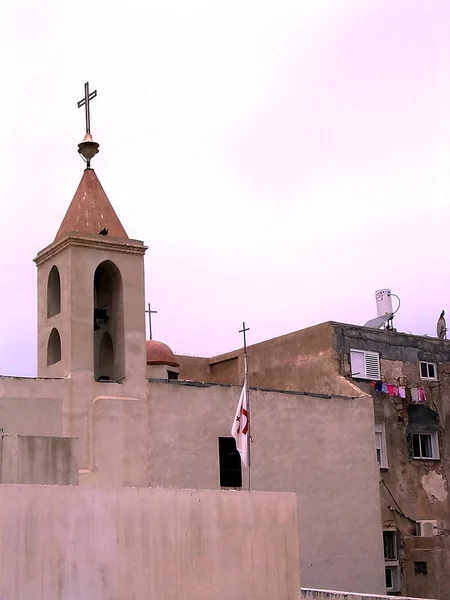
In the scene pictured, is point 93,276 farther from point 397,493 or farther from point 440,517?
point 440,517

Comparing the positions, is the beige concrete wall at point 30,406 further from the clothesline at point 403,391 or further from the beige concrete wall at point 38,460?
the clothesline at point 403,391

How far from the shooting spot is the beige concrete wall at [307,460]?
72.1ft

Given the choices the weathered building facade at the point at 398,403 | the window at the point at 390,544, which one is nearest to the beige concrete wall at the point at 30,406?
the weathered building facade at the point at 398,403

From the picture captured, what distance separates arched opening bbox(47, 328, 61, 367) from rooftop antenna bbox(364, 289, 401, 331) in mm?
12144

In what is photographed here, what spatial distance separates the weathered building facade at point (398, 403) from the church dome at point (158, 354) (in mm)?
3300

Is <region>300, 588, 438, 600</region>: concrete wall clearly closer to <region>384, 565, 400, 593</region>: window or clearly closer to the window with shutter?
<region>384, 565, 400, 593</region>: window

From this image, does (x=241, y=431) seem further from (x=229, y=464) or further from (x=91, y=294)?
(x=91, y=294)

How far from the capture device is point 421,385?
29859mm

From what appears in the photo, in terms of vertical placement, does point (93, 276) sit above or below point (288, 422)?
above

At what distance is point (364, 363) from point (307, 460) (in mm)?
5067

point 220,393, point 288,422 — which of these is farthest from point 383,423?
point 220,393

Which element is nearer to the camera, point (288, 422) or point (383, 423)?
point (288, 422)

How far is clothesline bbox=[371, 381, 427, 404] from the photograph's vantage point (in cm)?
2848

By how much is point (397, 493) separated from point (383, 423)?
1974mm
